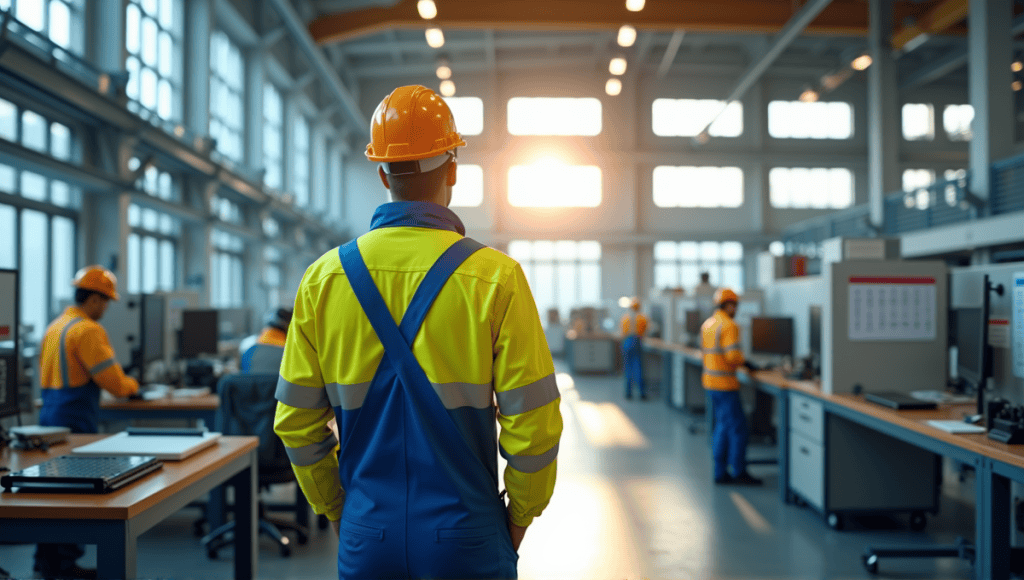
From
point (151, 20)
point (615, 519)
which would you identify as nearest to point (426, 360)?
point (615, 519)

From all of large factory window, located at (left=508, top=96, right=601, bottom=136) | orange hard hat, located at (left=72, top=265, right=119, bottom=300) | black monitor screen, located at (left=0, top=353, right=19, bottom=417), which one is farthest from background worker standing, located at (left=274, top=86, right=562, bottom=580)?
large factory window, located at (left=508, top=96, right=601, bottom=136)

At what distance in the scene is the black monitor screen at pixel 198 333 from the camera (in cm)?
529

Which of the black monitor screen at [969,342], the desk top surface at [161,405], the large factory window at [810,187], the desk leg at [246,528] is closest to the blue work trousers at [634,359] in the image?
the black monitor screen at [969,342]

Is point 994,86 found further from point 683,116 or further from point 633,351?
point 683,116

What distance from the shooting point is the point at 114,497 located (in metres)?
1.85

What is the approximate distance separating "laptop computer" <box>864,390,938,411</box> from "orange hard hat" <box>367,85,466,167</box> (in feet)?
10.3

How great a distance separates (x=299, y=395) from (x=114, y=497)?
90 cm

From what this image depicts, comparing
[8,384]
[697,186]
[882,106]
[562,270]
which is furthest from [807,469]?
[697,186]

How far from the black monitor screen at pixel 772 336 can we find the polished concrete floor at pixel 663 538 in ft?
3.44

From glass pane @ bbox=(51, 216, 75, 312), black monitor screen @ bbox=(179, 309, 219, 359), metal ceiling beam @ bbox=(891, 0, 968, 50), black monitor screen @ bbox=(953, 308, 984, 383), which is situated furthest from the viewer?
metal ceiling beam @ bbox=(891, 0, 968, 50)

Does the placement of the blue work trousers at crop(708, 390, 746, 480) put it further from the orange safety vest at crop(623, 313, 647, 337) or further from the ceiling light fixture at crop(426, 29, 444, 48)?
the ceiling light fixture at crop(426, 29, 444, 48)

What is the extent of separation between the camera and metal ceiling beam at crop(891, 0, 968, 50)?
10.1 metres

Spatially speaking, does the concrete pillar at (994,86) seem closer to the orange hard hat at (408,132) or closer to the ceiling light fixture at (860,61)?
the ceiling light fixture at (860,61)

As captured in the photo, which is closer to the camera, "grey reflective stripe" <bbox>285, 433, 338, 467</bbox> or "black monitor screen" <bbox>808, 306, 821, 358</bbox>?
"grey reflective stripe" <bbox>285, 433, 338, 467</bbox>
